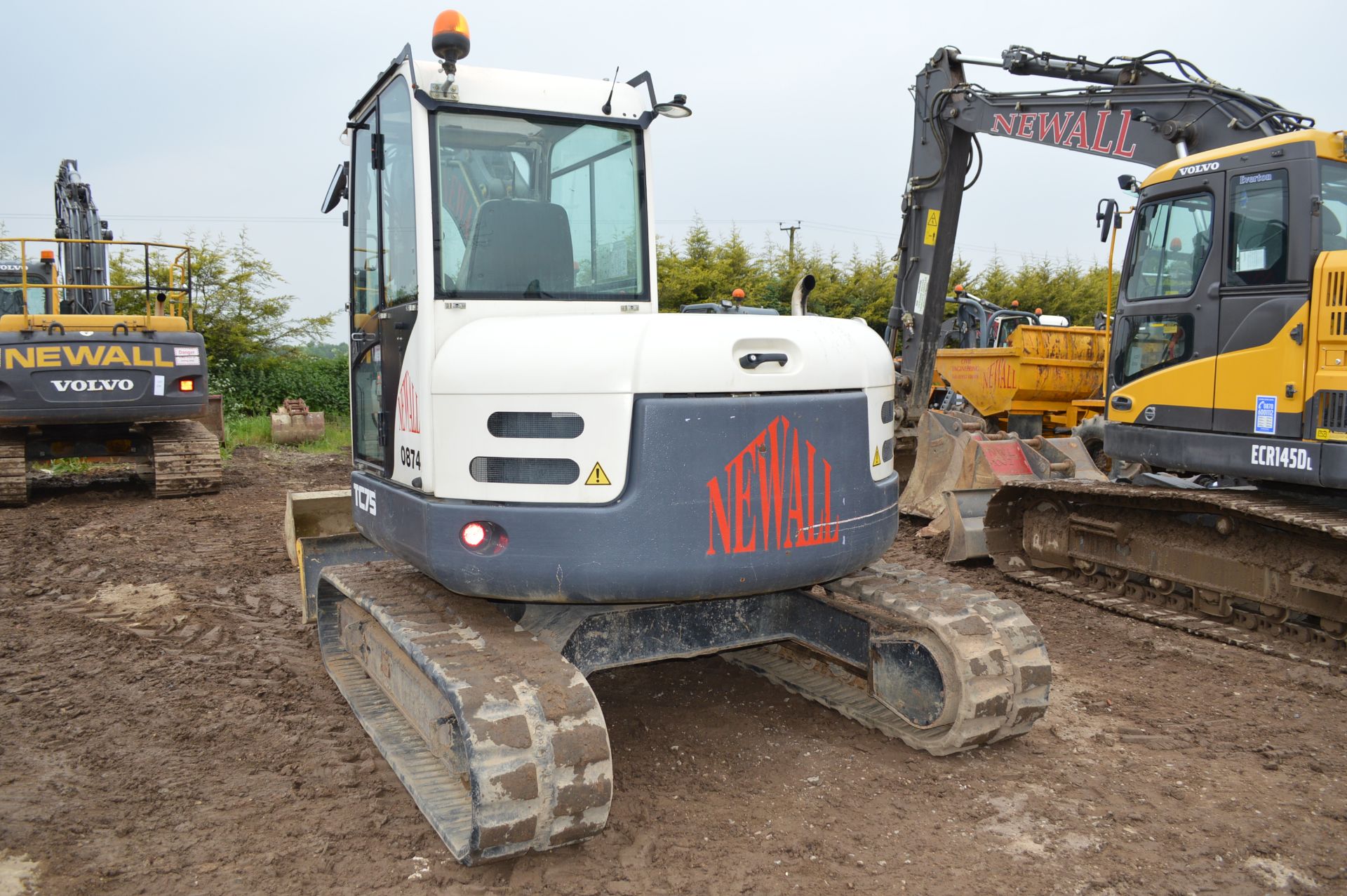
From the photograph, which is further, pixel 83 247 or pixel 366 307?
pixel 83 247

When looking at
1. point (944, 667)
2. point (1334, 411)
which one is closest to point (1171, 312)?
point (1334, 411)

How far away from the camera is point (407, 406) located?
12.5 ft

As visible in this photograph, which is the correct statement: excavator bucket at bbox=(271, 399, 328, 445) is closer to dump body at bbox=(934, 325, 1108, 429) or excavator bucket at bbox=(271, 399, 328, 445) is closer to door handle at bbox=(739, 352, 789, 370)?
dump body at bbox=(934, 325, 1108, 429)

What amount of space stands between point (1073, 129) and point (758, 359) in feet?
18.2

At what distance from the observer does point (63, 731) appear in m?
4.36

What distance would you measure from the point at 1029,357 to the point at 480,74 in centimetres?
820

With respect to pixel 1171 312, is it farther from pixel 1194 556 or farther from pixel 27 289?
pixel 27 289

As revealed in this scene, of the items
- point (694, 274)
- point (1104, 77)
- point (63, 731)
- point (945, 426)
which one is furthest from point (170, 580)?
point (694, 274)

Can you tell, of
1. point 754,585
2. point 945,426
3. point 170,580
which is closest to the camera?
point 754,585

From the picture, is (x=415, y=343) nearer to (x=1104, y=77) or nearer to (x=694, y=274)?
(x=1104, y=77)

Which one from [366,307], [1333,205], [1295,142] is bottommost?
[366,307]

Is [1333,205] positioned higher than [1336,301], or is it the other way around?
[1333,205]

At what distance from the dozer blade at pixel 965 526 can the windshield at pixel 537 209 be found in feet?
14.4

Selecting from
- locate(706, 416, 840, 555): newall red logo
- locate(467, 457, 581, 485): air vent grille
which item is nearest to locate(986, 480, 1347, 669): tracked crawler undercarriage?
locate(706, 416, 840, 555): newall red logo
